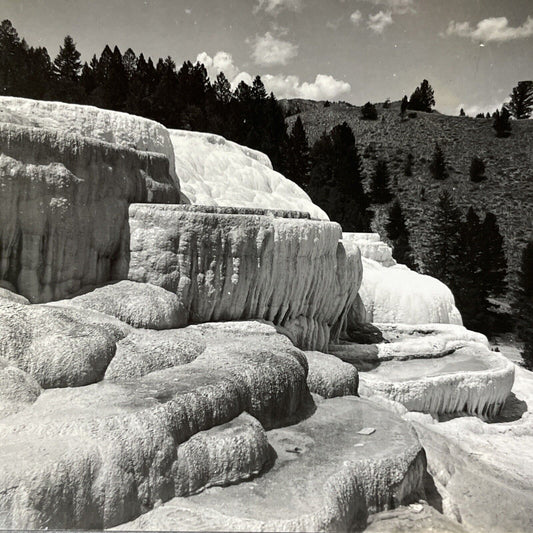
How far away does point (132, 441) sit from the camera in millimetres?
3621

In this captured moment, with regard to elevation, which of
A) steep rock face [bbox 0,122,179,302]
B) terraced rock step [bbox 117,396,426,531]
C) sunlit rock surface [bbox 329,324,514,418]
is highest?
steep rock face [bbox 0,122,179,302]

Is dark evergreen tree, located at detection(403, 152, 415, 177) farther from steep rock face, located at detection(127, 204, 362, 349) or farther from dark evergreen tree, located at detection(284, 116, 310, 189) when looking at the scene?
steep rock face, located at detection(127, 204, 362, 349)

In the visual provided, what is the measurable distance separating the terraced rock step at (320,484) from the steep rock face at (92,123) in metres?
4.15

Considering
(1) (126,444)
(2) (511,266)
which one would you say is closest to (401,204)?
(2) (511,266)

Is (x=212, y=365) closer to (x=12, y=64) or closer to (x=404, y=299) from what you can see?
(x=404, y=299)

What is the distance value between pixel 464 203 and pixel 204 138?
61.1 feet

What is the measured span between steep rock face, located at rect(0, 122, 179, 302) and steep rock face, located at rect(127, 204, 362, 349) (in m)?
0.36

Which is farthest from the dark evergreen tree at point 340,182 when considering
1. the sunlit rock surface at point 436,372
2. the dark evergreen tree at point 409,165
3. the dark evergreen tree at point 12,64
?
the dark evergreen tree at point 12,64

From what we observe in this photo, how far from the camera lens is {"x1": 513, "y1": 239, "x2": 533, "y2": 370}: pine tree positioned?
52.4 ft

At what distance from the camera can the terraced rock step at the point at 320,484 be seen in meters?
3.46

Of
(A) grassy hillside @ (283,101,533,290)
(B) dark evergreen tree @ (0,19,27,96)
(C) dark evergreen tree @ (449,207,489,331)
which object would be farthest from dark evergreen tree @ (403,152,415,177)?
(B) dark evergreen tree @ (0,19,27,96)

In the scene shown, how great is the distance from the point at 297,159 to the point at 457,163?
1086 centimetres

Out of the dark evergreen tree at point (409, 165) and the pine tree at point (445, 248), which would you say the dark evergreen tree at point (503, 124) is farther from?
the pine tree at point (445, 248)

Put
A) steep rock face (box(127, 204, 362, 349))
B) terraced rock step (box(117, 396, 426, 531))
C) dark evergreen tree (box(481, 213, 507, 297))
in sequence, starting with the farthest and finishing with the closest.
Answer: dark evergreen tree (box(481, 213, 507, 297)) < steep rock face (box(127, 204, 362, 349)) < terraced rock step (box(117, 396, 426, 531))
